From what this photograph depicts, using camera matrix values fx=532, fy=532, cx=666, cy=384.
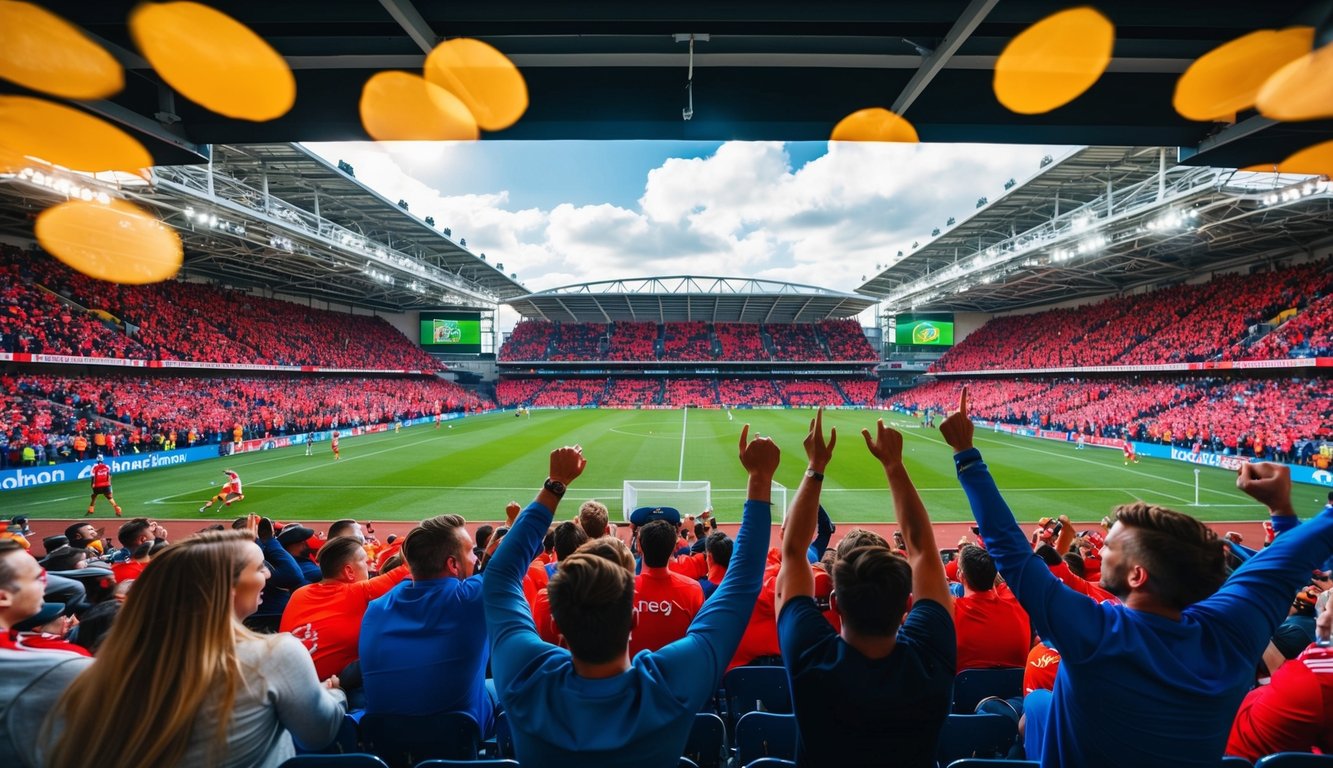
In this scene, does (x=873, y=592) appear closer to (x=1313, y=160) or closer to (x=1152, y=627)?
(x=1152, y=627)

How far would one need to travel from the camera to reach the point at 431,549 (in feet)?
9.64

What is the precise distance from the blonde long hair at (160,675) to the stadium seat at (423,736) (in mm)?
1207

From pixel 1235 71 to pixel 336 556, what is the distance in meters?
6.77

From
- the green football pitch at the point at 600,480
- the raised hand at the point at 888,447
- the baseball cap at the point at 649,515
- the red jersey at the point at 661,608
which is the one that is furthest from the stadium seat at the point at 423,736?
the green football pitch at the point at 600,480

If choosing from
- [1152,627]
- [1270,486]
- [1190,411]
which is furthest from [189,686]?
[1190,411]

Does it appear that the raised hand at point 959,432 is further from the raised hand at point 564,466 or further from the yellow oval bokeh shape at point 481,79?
the yellow oval bokeh shape at point 481,79

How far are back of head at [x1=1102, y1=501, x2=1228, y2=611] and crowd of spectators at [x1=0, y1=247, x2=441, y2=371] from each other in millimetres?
33610

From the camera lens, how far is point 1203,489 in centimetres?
1822

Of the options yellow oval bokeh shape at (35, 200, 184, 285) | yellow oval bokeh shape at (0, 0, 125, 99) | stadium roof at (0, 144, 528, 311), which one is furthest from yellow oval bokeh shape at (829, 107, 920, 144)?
yellow oval bokeh shape at (35, 200, 184, 285)

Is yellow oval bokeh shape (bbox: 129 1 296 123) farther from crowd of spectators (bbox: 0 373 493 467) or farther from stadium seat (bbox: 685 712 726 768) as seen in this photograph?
crowd of spectators (bbox: 0 373 493 467)

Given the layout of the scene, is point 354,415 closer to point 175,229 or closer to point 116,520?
point 175,229

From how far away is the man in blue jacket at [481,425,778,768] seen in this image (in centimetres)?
151

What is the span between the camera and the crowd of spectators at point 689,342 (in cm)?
6412

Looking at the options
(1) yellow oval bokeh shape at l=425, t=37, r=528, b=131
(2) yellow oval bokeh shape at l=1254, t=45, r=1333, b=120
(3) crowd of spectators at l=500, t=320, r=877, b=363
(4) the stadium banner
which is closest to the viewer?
(2) yellow oval bokeh shape at l=1254, t=45, r=1333, b=120
